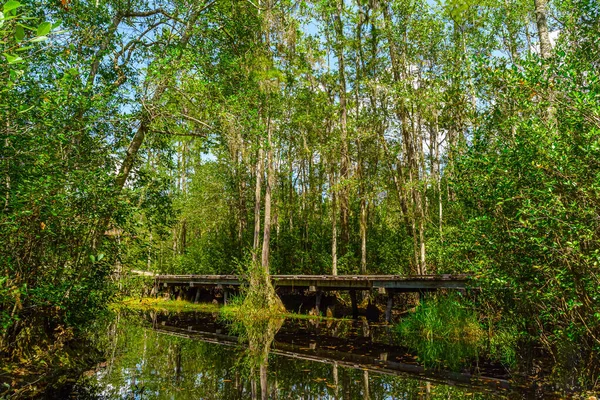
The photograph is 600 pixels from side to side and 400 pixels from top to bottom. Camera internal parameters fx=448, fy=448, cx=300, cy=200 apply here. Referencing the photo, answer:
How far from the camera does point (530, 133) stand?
5.75 meters

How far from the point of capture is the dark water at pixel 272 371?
5895 mm

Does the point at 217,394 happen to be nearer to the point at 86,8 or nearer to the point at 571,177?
the point at 571,177

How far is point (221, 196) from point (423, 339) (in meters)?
17.5

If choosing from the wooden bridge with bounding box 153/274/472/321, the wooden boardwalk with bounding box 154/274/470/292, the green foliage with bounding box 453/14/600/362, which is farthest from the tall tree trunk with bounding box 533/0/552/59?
the wooden boardwalk with bounding box 154/274/470/292

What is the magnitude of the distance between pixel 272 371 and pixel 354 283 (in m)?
8.75

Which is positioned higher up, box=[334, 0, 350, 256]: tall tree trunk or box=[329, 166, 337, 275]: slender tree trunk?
box=[334, 0, 350, 256]: tall tree trunk

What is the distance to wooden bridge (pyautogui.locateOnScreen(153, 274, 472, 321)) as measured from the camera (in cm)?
1303

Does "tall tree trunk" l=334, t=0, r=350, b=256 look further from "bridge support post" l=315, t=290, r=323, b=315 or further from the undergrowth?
the undergrowth

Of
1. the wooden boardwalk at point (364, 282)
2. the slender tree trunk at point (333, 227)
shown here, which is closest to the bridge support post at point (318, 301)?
the wooden boardwalk at point (364, 282)

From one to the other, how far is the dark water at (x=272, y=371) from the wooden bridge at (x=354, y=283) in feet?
8.79

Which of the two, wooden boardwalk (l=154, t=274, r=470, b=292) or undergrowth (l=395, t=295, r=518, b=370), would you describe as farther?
wooden boardwalk (l=154, t=274, r=470, b=292)

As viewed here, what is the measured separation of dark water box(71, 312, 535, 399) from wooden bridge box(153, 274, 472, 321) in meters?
2.68

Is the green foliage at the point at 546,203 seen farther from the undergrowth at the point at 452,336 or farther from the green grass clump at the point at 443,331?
the green grass clump at the point at 443,331

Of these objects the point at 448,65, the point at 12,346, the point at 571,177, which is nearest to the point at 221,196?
the point at 448,65
